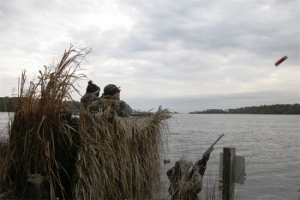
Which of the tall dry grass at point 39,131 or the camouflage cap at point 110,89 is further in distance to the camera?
the camouflage cap at point 110,89

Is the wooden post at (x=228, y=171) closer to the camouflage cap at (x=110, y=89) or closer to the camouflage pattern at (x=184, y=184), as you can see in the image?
the camouflage pattern at (x=184, y=184)

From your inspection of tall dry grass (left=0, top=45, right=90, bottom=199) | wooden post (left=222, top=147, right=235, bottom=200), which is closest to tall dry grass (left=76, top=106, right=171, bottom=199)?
tall dry grass (left=0, top=45, right=90, bottom=199)

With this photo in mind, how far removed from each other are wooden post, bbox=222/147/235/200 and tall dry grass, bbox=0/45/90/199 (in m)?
3.16

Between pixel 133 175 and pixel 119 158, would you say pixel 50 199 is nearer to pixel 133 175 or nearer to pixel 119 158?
pixel 119 158

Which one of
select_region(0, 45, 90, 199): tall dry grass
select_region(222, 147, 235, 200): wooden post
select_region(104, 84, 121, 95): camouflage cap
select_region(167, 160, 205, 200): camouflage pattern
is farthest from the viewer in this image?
select_region(104, 84, 121, 95): camouflage cap

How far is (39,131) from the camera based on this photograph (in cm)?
328

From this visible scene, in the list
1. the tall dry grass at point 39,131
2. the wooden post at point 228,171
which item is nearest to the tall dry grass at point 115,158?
the tall dry grass at point 39,131

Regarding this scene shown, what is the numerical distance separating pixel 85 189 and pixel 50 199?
1.63 feet

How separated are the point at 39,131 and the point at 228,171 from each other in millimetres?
3770

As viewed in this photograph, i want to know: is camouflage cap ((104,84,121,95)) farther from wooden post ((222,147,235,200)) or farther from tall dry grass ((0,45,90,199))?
wooden post ((222,147,235,200))

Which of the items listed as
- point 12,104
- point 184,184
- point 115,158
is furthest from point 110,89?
point 184,184

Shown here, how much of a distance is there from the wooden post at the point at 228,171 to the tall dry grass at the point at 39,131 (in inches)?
125

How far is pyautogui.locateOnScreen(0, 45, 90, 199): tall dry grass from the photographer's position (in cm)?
324

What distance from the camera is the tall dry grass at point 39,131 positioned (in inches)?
127
